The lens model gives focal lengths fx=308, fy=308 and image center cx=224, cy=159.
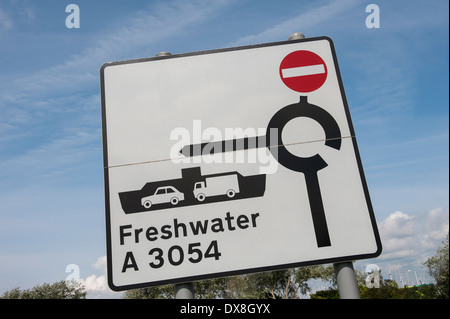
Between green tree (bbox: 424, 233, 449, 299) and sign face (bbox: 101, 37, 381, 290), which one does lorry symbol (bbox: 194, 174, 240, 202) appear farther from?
green tree (bbox: 424, 233, 449, 299)

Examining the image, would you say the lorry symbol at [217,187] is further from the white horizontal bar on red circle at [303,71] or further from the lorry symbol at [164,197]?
the white horizontal bar on red circle at [303,71]

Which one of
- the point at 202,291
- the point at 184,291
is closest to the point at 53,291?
the point at 202,291

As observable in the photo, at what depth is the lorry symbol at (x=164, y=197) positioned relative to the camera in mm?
2504

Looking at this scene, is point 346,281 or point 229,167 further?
point 229,167

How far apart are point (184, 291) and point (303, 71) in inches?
85.5

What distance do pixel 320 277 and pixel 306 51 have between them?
4426 cm

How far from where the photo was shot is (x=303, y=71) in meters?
2.88

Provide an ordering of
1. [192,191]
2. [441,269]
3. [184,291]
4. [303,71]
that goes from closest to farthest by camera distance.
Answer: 1. [184,291]
2. [192,191]
3. [303,71]
4. [441,269]

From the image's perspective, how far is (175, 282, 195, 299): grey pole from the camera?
2.35m

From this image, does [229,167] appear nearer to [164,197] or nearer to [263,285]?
[164,197]
